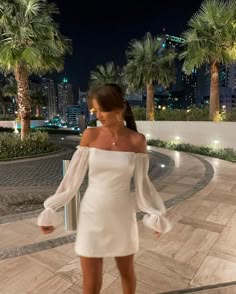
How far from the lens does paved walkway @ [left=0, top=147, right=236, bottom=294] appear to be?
2609 millimetres

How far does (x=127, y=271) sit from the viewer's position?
75.2 inches

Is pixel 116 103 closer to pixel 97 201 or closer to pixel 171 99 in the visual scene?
pixel 97 201

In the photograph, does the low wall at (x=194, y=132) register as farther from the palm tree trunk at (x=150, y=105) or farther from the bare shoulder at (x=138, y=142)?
the bare shoulder at (x=138, y=142)

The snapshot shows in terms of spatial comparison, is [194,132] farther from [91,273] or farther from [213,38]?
[91,273]

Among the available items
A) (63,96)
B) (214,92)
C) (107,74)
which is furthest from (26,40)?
(63,96)

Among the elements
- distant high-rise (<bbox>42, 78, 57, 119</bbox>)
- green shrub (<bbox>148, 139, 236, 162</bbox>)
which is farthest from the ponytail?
distant high-rise (<bbox>42, 78, 57, 119</bbox>)

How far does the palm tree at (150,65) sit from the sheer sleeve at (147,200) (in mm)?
16403

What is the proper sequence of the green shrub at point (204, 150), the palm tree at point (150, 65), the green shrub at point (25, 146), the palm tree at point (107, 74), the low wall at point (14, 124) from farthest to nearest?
the low wall at point (14, 124) < the palm tree at point (107, 74) < the palm tree at point (150, 65) < the green shrub at point (25, 146) < the green shrub at point (204, 150)

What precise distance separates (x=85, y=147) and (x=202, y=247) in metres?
2.53

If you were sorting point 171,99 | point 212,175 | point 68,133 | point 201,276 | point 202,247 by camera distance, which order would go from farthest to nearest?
point 171,99, point 68,133, point 212,175, point 202,247, point 201,276

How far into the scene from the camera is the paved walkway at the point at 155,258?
261 cm

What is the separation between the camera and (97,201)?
171cm

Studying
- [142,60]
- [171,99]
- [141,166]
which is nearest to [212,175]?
[141,166]

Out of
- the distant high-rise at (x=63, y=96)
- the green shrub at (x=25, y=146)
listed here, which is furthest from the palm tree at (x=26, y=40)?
the distant high-rise at (x=63, y=96)
